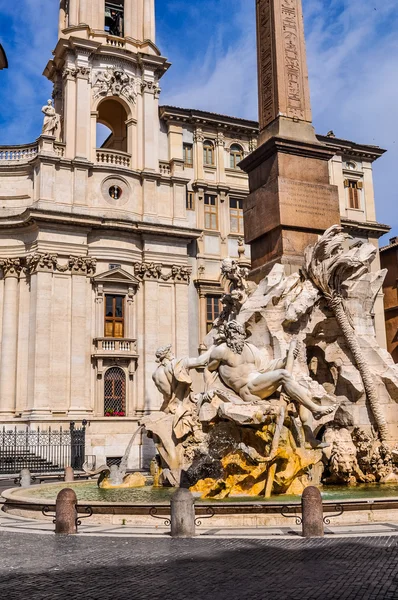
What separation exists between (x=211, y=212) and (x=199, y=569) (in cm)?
3268

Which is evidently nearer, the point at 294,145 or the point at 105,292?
the point at 294,145

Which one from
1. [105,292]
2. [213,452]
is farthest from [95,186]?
[213,452]

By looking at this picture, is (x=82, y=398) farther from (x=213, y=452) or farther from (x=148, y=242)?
(x=213, y=452)

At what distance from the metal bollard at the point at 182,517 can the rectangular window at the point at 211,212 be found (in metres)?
30.3

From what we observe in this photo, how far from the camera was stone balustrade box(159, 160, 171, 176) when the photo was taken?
120 feet

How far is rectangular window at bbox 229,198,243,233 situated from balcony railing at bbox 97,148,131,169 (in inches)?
256

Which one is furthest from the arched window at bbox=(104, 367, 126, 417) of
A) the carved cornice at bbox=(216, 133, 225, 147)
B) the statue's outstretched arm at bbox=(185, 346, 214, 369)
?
the statue's outstretched arm at bbox=(185, 346, 214, 369)

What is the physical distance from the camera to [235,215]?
39031mm

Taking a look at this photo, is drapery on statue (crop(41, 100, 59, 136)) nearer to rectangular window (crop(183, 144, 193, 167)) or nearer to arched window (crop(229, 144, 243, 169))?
rectangular window (crop(183, 144, 193, 167))

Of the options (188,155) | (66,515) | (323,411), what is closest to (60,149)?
(188,155)

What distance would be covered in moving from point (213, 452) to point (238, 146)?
30.2 m

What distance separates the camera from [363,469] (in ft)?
41.6

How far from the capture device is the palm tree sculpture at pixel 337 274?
44.0 ft

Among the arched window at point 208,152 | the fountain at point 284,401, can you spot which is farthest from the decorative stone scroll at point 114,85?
the fountain at point 284,401
